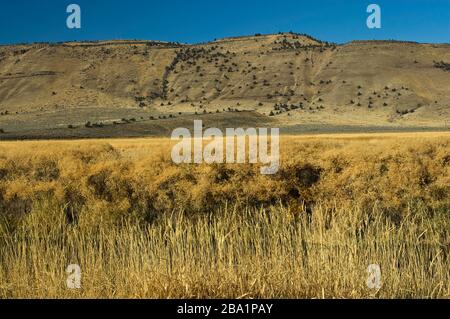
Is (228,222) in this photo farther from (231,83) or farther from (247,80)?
(247,80)

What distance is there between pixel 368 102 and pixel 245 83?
21856 mm

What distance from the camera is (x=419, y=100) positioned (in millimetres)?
92938

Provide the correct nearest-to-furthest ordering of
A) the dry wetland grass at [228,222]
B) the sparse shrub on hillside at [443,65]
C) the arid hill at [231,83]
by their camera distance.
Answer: the dry wetland grass at [228,222], the arid hill at [231,83], the sparse shrub on hillside at [443,65]

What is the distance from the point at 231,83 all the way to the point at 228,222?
303ft

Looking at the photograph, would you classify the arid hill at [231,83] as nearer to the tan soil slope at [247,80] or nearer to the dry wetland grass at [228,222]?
the tan soil slope at [247,80]

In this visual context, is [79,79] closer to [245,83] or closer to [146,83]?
[146,83]

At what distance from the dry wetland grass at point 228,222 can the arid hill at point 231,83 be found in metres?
52.3

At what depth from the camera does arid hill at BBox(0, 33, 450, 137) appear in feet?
286

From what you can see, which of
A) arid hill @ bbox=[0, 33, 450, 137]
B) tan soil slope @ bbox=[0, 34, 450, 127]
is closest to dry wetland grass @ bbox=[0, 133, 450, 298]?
arid hill @ bbox=[0, 33, 450, 137]

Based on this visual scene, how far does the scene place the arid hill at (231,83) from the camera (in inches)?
3435

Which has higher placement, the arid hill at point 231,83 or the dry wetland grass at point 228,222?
the arid hill at point 231,83

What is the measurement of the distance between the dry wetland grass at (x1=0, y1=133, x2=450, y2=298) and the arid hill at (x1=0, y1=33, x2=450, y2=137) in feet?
172

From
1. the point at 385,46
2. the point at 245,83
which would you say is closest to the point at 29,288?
the point at 245,83

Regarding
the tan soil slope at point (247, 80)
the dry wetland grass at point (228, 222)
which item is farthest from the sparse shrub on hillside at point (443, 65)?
the dry wetland grass at point (228, 222)
